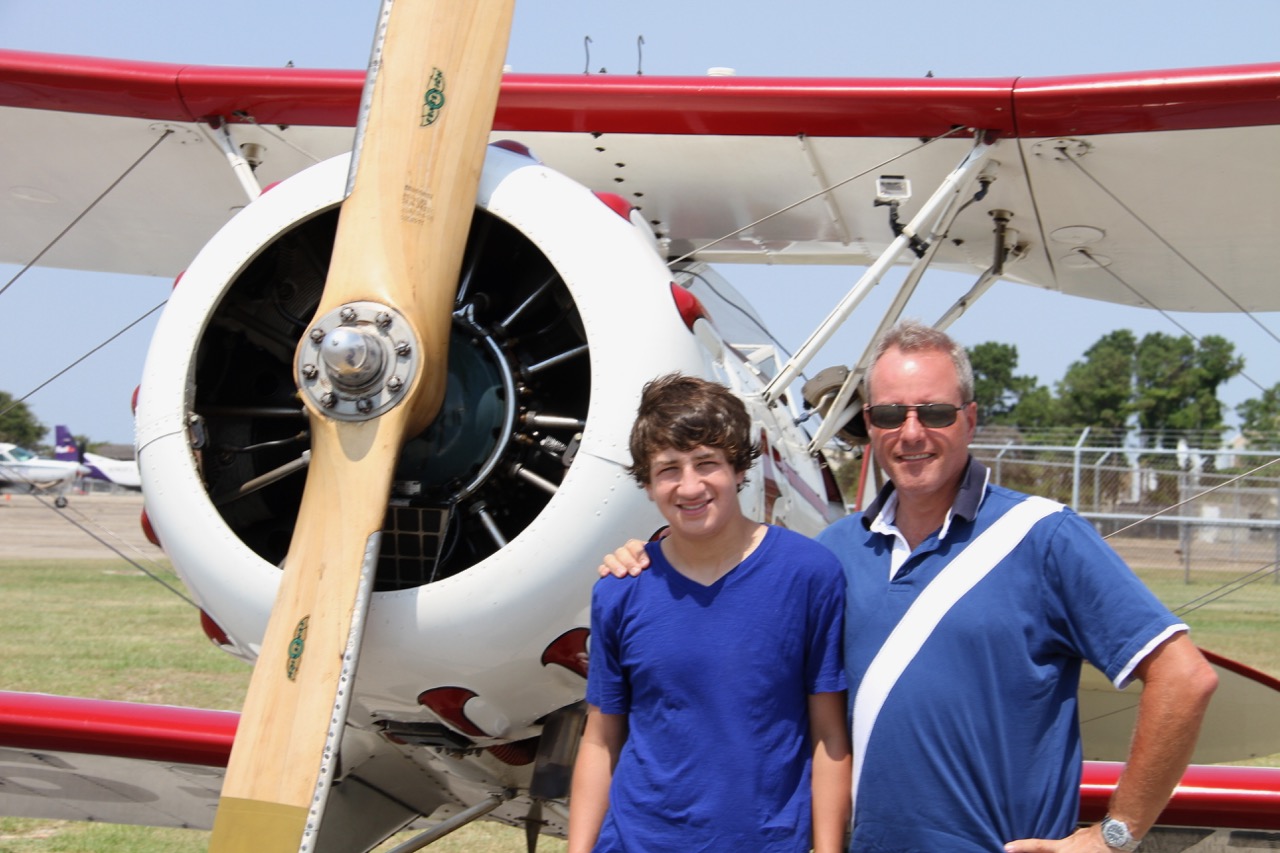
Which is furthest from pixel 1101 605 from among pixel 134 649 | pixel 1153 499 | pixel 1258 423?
pixel 1258 423

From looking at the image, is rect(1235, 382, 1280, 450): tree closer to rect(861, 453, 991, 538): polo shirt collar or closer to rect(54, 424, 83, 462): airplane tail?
rect(861, 453, 991, 538): polo shirt collar

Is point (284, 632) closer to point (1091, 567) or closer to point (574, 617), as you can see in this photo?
point (574, 617)

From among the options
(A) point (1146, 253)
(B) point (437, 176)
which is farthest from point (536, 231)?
(A) point (1146, 253)

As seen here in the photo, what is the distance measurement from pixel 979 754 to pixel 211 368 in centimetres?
230

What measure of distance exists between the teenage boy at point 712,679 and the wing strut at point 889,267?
72.1 inches

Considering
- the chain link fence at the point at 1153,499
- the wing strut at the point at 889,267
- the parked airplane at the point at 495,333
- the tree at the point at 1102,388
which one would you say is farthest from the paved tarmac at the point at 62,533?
the tree at the point at 1102,388

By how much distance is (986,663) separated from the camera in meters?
2.07

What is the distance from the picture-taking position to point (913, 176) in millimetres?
4875

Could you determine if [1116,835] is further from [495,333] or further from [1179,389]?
[1179,389]

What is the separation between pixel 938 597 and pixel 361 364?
1399 millimetres

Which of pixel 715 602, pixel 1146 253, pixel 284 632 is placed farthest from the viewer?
pixel 1146 253

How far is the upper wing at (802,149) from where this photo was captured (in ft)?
14.0

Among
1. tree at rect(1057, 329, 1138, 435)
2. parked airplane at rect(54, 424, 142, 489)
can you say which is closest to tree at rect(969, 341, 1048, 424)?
tree at rect(1057, 329, 1138, 435)

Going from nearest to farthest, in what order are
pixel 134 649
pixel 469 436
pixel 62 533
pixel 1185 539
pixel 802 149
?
pixel 469 436 → pixel 802 149 → pixel 134 649 → pixel 1185 539 → pixel 62 533
